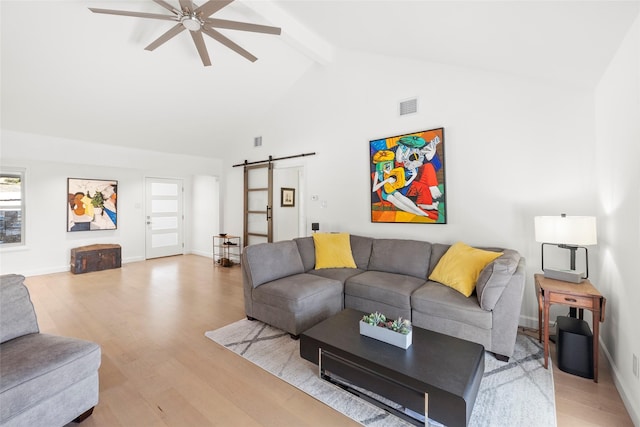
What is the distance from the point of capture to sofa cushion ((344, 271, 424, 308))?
2.77 meters

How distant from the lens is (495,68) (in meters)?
3.01

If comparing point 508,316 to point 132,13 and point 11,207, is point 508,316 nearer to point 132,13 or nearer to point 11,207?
point 132,13

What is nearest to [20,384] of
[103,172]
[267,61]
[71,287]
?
[71,287]

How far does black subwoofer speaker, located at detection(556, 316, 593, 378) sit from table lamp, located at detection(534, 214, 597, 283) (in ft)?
1.34

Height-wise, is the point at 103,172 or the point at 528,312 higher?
the point at 103,172

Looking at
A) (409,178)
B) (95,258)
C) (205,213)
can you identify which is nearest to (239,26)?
(409,178)

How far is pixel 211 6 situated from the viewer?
2.35m

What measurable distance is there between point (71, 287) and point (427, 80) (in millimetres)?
6008

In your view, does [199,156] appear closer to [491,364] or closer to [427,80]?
[427,80]

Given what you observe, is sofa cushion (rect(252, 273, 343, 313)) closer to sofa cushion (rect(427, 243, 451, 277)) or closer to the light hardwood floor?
the light hardwood floor

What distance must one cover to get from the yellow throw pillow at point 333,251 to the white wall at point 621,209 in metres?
2.39

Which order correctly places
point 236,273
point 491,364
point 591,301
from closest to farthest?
Answer: point 591,301, point 491,364, point 236,273

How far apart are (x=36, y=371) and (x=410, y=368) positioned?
1.97m

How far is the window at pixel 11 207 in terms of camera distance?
16.0 ft
